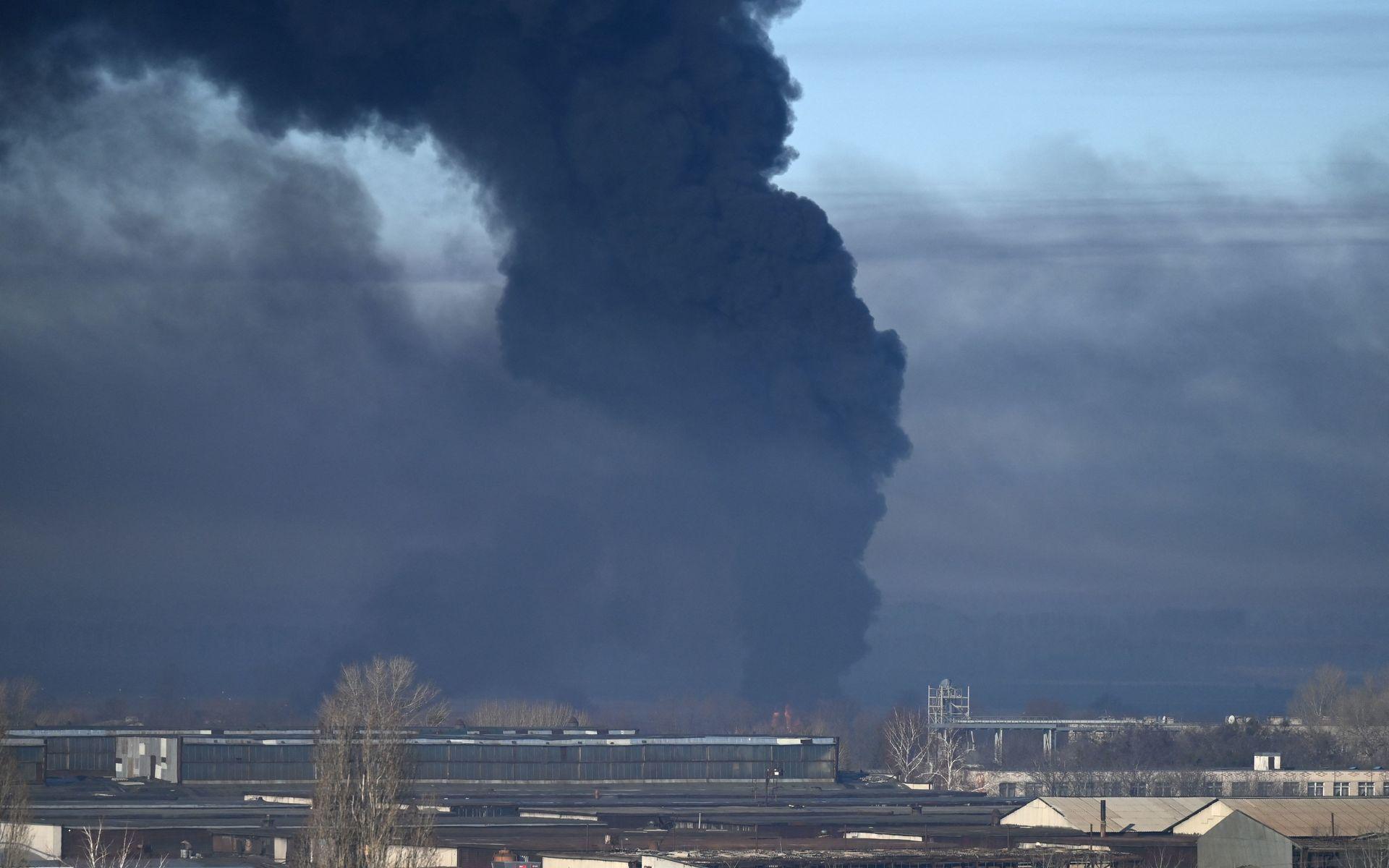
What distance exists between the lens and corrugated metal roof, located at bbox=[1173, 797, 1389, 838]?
4006 cm

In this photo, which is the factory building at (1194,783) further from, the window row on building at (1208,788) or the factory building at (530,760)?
the factory building at (530,760)

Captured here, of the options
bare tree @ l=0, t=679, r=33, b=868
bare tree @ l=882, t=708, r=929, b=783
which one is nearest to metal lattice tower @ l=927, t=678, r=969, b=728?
bare tree @ l=882, t=708, r=929, b=783

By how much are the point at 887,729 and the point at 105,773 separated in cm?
3826

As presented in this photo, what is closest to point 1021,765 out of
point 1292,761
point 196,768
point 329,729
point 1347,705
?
point 1292,761

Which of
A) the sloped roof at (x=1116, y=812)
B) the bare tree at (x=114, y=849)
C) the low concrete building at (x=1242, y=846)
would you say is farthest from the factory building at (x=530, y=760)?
the low concrete building at (x=1242, y=846)

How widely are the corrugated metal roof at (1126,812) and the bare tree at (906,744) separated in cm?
2307

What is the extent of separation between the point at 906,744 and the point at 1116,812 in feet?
126

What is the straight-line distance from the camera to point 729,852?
37.4 m

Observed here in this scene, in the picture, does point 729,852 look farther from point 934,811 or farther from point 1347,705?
point 1347,705

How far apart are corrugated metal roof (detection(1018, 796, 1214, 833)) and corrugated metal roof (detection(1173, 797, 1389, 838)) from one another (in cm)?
118

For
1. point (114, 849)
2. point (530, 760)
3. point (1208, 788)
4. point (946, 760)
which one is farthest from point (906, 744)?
point (114, 849)

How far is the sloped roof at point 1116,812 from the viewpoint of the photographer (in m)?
42.8

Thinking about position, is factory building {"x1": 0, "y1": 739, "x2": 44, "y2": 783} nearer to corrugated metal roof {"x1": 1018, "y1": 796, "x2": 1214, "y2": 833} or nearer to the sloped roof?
the sloped roof

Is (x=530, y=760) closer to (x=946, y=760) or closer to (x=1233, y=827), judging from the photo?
(x=946, y=760)
